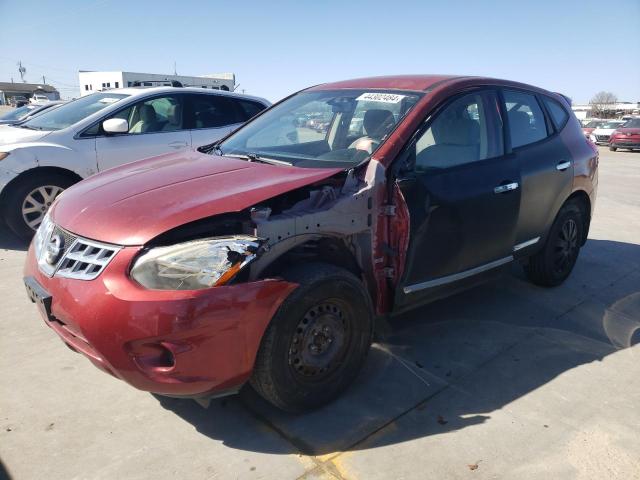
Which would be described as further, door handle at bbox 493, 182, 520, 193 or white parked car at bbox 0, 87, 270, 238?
white parked car at bbox 0, 87, 270, 238

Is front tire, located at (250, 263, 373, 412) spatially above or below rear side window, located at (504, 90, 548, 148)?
below

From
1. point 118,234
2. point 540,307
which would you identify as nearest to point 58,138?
point 118,234

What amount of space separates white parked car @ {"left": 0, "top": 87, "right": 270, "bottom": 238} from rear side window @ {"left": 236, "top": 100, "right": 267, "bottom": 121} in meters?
0.01

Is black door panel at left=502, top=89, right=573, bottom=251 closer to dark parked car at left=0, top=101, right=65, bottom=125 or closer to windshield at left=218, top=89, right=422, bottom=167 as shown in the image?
windshield at left=218, top=89, right=422, bottom=167

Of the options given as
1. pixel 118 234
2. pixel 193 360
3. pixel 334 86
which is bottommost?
pixel 193 360

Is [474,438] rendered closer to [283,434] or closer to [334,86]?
[283,434]

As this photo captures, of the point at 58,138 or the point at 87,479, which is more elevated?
the point at 58,138

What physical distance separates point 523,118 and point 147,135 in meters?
4.17

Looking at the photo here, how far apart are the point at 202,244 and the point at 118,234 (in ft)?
1.25

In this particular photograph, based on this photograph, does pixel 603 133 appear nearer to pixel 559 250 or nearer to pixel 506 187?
pixel 559 250

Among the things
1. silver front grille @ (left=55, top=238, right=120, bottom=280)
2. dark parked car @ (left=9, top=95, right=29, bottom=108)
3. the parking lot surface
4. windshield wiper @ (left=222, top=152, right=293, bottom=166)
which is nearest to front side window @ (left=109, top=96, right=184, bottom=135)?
the parking lot surface

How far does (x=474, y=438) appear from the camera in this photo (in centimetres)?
252

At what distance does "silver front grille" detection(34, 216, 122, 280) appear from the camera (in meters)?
2.24

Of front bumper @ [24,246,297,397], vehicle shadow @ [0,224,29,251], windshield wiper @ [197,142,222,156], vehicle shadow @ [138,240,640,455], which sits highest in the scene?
windshield wiper @ [197,142,222,156]
